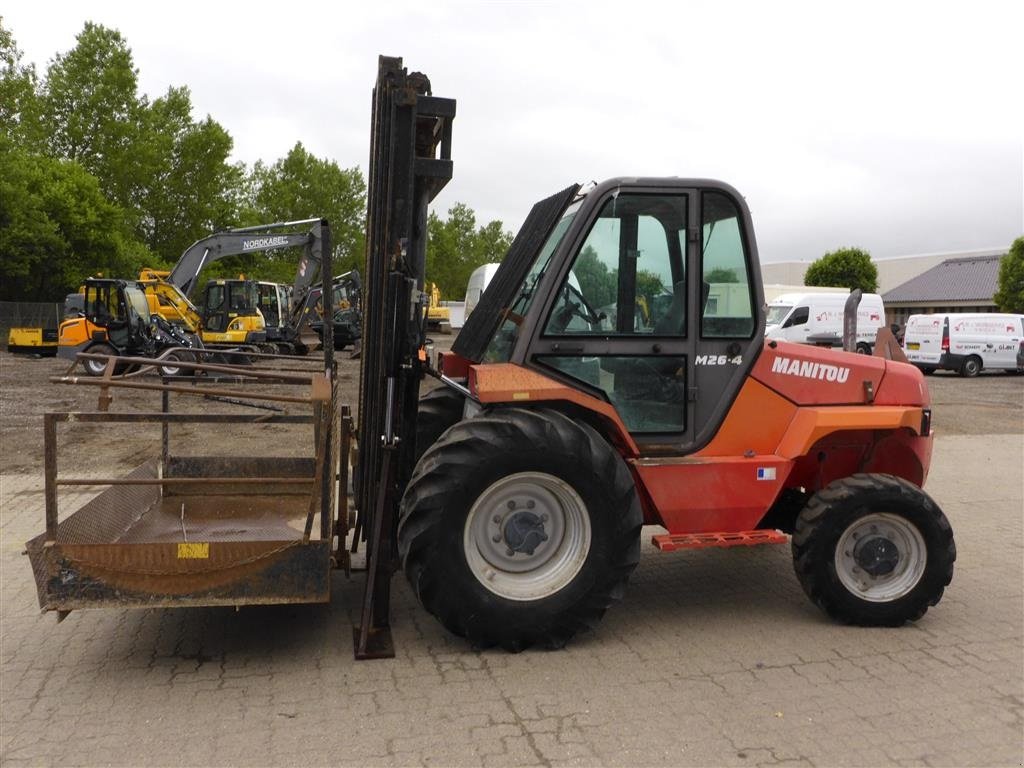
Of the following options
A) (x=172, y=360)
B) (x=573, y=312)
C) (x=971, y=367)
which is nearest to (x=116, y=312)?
(x=172, y=360)

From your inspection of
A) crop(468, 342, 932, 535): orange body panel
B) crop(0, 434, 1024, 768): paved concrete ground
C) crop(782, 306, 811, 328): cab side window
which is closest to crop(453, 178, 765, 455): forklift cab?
crop(468, 342, 932, 535): orange body panel

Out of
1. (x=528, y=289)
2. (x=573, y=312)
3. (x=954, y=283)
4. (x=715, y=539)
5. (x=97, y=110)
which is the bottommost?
(x=715, y=539)

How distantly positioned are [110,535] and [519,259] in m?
2.89

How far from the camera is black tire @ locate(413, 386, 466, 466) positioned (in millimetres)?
5617

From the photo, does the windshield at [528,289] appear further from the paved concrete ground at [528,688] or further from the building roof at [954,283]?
the building roof at [954,283]

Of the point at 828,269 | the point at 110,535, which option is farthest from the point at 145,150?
the point at 110,535

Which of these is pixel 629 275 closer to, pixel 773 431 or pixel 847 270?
pixel 773 431

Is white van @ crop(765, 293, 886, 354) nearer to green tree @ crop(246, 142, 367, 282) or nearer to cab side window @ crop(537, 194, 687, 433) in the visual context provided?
→ cab side window @ crop(537, 194, 687, 433)

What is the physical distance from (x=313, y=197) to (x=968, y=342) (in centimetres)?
3624

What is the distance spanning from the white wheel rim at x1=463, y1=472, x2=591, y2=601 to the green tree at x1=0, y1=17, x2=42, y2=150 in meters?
35.5

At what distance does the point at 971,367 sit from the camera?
25375 millimetres

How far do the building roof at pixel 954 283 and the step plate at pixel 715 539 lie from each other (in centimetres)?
5547

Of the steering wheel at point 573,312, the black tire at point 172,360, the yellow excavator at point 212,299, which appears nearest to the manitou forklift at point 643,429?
the steering wheel at point 573,312

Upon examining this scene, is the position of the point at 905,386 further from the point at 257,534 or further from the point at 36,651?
the point at 36,651
